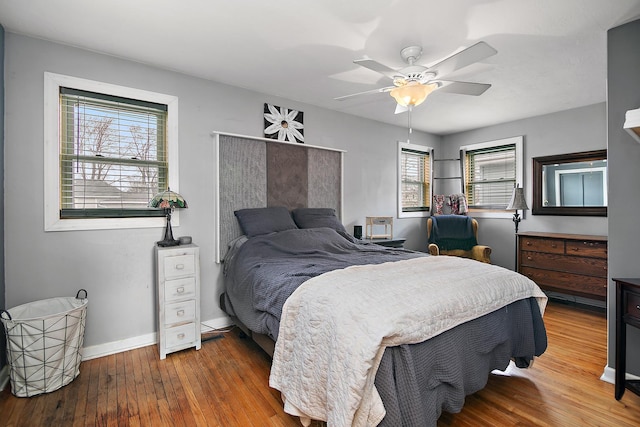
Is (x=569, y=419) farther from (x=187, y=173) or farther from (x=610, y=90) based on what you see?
(x=187, y=173)

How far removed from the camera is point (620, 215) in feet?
7.15

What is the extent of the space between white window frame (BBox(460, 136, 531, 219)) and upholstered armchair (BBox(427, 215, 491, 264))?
14.6 inches

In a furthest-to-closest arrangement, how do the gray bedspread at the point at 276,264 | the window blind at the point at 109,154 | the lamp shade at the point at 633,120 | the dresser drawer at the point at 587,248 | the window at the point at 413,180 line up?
the window at the point at 413,180, the dresser drawer at the point at 587,248, the window blind at the point at 109,154, the gray bedspread at the point at 276,264, the lamp shade at the point at 633,120

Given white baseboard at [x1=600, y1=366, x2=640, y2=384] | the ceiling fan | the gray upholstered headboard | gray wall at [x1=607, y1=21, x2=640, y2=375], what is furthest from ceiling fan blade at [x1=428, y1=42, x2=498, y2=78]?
white baseboard at [x1=600, y1=366, x2=640, y2=384]

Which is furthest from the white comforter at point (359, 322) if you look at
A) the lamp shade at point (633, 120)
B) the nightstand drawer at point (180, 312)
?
the nightstand drawer at point (180, 312)

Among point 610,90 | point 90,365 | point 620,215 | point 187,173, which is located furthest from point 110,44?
point 620,215

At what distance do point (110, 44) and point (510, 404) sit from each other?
3.87 metres

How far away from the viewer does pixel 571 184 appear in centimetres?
402

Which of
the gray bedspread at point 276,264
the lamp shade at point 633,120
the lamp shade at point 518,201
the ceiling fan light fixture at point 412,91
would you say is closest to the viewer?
the lamp shade at point 633,120

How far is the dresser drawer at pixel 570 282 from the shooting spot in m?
3.41

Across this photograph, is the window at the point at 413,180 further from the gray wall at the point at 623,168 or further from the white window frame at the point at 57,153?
the white window frame at the point at 57,153

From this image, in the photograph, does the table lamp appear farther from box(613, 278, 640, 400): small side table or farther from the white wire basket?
box(613, 278, 640, 400): small side table

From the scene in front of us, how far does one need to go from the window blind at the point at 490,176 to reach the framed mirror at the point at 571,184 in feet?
1.31

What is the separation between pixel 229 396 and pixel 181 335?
84 cm
